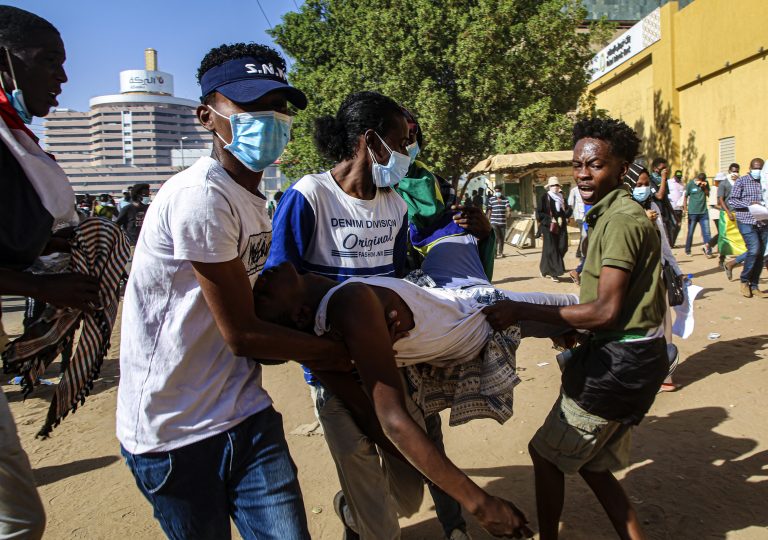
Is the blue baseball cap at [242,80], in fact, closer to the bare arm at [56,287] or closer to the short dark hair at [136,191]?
the bare arm at [56,287]

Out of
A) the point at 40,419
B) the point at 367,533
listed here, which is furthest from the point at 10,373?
the point at 40,419

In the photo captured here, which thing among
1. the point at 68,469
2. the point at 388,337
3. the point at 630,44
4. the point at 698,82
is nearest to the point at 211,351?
the point at 388,337

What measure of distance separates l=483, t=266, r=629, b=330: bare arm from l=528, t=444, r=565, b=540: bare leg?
69 cm

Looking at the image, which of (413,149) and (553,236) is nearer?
(413,149)

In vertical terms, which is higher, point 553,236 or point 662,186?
point 662,186

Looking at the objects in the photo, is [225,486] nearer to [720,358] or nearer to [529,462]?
[529,462]

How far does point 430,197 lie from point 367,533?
156 centimetres

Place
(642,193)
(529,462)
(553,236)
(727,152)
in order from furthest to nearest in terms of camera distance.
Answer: (727,152) → (553,236) → (642,193) → (529,462)

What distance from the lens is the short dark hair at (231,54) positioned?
6.35 ft

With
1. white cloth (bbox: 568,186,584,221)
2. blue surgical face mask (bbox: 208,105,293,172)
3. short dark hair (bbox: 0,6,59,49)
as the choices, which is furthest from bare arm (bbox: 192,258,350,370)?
white cloth (bbox: 568,186,584,221)

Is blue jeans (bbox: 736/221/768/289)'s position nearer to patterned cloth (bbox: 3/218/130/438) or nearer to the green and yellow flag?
the green and yellow flag

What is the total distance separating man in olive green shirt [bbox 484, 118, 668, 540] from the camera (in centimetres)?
241

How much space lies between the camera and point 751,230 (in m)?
8.27

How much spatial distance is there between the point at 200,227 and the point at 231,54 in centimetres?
65
